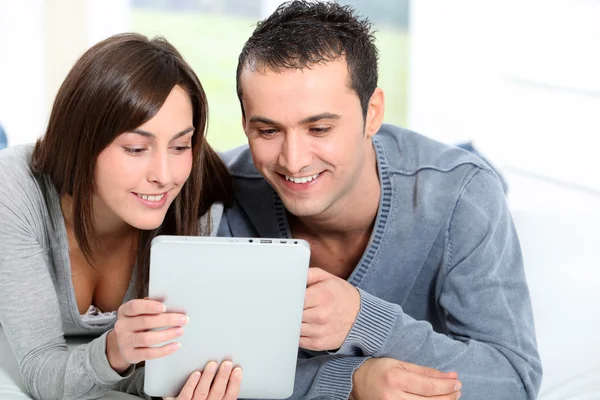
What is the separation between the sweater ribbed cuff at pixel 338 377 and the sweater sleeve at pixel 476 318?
0.09ft

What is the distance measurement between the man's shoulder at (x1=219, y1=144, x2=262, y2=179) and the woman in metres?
0.22

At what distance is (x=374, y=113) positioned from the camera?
6.91ft

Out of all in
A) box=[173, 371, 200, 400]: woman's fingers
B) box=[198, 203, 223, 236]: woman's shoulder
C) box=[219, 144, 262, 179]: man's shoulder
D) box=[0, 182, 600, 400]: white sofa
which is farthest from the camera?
box=[219, 144, 262, 179]: man's shoulder

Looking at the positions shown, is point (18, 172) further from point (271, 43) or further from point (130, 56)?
point (271, 43)

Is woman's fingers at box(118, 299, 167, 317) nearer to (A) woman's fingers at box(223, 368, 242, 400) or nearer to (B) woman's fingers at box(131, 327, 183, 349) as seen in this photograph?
(B) woman's fingers at box(131, 327, 183, 349)

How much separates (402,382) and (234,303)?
0.44 m

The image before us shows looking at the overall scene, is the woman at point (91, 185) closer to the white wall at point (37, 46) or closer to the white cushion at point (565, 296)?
the white cushion at point (565, 296)

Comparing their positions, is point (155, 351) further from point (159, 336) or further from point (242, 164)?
point (242, 164)

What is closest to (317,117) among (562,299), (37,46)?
(562,299)

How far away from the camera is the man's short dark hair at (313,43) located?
6.29 ft

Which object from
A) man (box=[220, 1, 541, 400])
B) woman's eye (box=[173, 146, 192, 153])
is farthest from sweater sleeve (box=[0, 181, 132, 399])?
man (box=[220, 1, 541, 400])

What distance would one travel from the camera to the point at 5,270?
187cm

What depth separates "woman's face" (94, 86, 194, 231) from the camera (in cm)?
186

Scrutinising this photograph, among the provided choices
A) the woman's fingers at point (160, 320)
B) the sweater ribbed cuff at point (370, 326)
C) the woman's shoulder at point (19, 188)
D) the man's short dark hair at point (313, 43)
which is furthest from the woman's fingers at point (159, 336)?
the man's short dark hair at point (313, 43)
